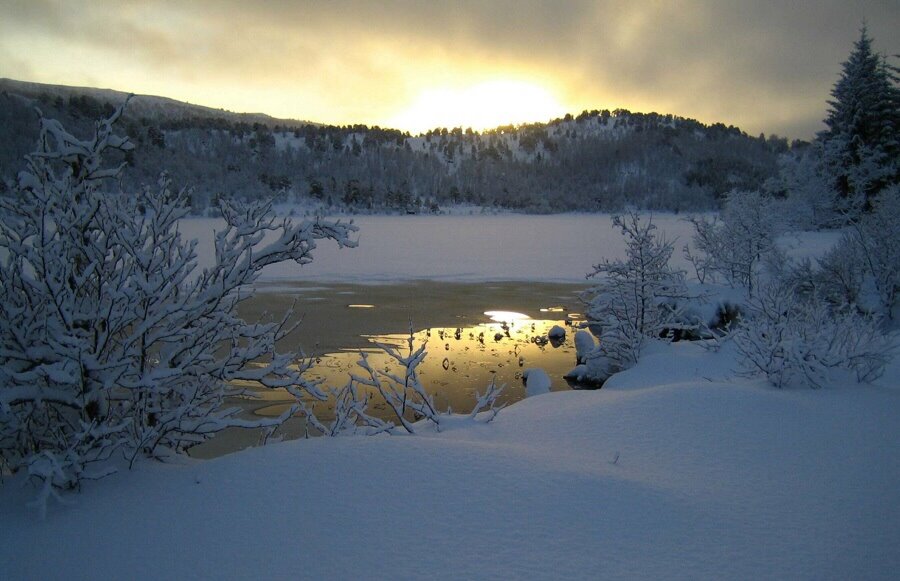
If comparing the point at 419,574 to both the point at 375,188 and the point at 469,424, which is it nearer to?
the point at 469,424

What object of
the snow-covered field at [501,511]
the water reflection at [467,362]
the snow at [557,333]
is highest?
A: the snow-covered field at [501,511]

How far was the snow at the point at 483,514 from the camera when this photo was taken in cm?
351

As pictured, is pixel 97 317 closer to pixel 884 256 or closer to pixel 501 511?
pixel 501 511

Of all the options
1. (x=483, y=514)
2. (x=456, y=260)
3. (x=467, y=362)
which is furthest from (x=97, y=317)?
(x=456, y=260)

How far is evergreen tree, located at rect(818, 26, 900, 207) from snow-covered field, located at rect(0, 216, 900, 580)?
2997cm

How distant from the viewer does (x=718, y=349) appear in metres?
13.0

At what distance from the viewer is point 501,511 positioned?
4051 mm

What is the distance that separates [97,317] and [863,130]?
124 feet

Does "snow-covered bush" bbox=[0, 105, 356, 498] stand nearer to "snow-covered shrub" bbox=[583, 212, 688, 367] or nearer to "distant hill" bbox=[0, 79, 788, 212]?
"snow-covered shrub" bbox=[583, 212, 688, 367]

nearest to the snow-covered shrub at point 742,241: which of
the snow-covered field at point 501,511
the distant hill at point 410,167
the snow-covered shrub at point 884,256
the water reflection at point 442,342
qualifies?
the snow-covered shrub at point 884,256

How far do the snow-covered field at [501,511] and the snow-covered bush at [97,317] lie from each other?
1.53ft

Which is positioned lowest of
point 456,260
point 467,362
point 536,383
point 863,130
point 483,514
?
point 467,362

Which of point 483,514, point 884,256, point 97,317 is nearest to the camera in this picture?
point 483,514

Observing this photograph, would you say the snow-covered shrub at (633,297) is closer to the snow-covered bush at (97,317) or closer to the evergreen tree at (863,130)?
the snow-covered bush at (97,317)
